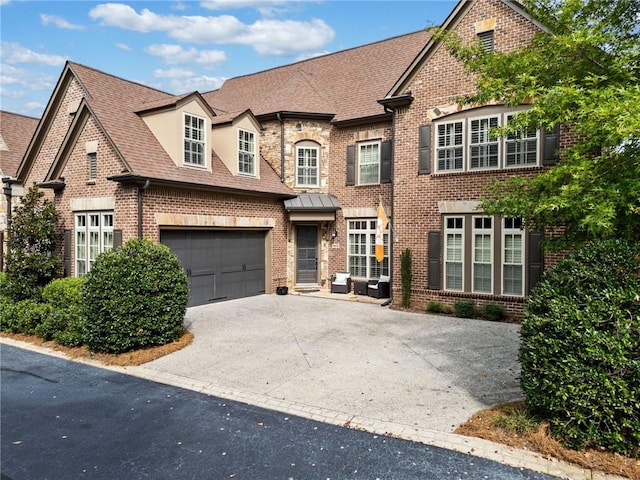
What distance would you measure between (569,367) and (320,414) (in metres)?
3.01

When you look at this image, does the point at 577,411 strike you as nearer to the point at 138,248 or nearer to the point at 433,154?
the point at 138,248

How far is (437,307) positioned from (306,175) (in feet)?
23.7

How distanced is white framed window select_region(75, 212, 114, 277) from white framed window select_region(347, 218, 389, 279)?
26.6 feet

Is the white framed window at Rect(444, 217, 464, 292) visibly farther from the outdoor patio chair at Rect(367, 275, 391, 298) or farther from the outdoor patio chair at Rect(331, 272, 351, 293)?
the outdoor patio chair at Rect(331, 272, 351, 293)

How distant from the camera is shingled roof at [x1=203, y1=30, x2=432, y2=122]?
1581 cm

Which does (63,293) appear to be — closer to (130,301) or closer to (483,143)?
(130,301)

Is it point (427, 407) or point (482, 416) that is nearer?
point (482, 416)

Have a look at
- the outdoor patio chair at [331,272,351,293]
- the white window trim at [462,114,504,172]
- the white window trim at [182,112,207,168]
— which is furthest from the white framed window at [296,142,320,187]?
the white window trim at [462,114,504,172]

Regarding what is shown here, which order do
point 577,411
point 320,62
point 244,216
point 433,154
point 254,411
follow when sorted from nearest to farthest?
point 577,411 → point 254,411 → point 433,154 → point 244,216 → point 320,62

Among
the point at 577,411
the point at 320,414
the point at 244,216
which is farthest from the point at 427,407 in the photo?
the point at 244,216

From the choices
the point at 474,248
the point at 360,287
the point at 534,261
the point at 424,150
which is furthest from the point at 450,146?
the point at 360,287

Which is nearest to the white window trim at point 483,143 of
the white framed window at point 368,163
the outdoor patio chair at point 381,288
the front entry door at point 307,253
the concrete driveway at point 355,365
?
the white framed window at point 368,163

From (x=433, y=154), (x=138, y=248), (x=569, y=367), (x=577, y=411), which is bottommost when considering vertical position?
(x=577, y=411)

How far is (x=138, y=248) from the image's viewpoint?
8742 millimetres
